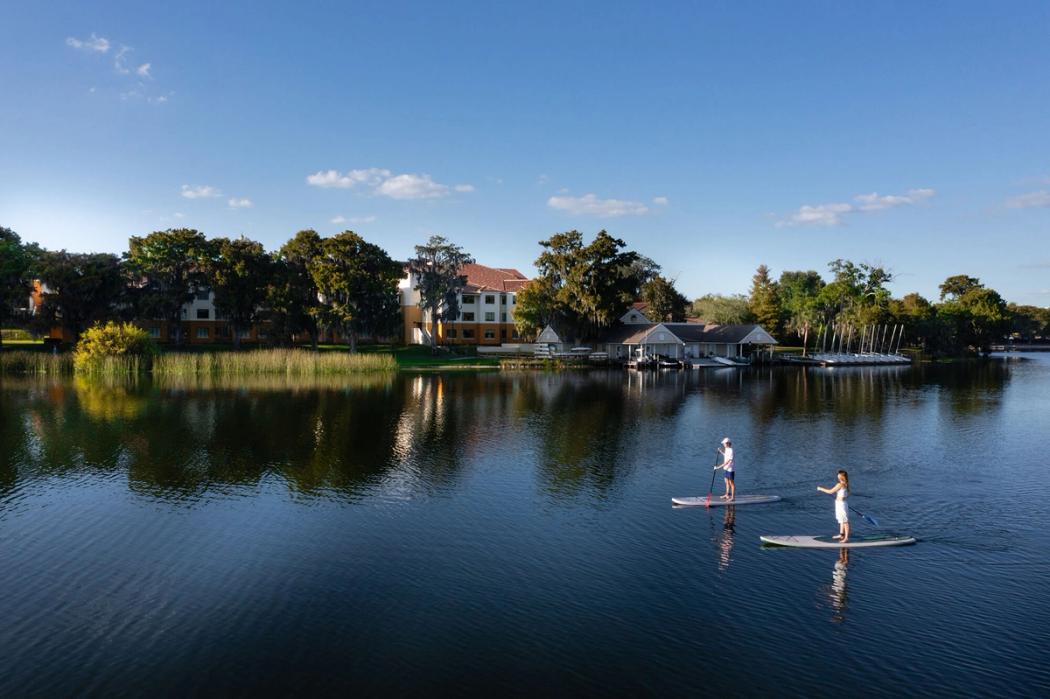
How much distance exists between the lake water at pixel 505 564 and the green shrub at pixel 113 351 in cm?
2971

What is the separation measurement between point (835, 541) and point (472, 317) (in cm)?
8912

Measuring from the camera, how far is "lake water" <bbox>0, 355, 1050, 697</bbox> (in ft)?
41.5

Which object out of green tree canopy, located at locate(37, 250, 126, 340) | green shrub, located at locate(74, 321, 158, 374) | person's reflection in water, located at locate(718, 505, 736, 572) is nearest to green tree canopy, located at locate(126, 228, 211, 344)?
green tree canopy, located at locate(37, 250, 126, 340)

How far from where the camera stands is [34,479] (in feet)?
86.3

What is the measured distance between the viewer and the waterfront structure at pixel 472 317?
4112 inches

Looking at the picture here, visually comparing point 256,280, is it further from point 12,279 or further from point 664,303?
point 664,303

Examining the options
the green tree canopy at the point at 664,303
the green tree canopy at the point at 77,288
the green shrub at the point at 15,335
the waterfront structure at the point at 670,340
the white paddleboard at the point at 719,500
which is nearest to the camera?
the white paddleboard at the point at 719,500

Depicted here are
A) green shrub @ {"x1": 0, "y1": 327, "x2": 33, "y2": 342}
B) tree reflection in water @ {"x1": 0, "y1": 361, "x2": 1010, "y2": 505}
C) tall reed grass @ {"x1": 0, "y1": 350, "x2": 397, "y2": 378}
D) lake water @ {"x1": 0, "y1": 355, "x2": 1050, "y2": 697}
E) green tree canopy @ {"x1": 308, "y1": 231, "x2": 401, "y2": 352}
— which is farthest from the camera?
green shrub @ {"x1": 0, "y1": 327, "x2": 33, "y2": 342}


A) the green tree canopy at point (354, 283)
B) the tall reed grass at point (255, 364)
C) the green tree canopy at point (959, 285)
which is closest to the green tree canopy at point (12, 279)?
the tall reed grass at point (255, 364)

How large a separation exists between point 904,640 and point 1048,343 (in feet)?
760

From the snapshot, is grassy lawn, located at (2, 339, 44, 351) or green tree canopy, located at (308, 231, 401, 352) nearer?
grassy lawn, located at (2, 339, 44, 351)

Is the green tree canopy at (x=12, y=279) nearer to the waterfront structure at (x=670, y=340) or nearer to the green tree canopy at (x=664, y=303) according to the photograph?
the waterfront structure at (x=670, y=340)

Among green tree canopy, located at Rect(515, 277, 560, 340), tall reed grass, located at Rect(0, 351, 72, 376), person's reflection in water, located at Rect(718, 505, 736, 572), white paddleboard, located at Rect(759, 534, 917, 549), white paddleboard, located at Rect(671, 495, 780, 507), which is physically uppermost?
green tree canopy, located at Rect(515, 277, 560, 340)

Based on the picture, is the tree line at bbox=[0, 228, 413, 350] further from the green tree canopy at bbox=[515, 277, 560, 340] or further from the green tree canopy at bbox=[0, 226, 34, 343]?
the green tree canopy at bbox=[515, 277, 560, 340]
